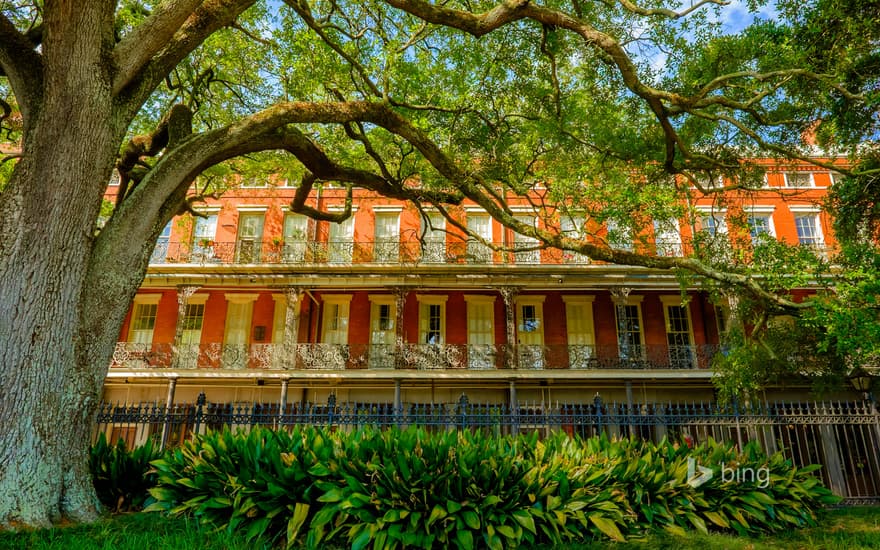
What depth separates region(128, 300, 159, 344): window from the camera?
18500 millimetres

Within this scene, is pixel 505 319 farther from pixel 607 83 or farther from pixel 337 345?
pixel 607 83

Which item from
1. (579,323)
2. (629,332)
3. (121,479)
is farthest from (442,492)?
(629,332)

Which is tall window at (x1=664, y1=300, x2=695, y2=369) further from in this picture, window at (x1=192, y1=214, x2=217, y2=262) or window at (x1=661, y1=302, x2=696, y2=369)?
window at (x1=192, y1=214, x2=217, y2=262)

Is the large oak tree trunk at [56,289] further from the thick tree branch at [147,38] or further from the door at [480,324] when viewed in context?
the door at [480,324]

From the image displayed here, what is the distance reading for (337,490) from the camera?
4867mm

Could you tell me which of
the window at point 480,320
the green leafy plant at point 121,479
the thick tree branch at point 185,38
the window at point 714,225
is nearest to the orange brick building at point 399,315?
the window at point 480,320

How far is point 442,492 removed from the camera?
16.3 feet

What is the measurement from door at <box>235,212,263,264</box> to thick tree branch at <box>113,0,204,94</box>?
A: 12570 millimetres

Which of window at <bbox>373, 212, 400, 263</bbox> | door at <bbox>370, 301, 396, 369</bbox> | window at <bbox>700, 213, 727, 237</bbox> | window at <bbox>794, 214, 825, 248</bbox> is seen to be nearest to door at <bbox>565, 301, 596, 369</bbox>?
window at <bbox>700, 213, 727, 237</bbox>

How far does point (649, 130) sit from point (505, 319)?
930cm

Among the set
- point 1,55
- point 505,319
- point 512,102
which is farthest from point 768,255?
point 505,319

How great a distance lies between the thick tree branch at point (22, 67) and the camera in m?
5.57

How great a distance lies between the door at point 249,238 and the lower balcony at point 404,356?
3162 millimetres

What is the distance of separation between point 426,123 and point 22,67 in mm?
5296
